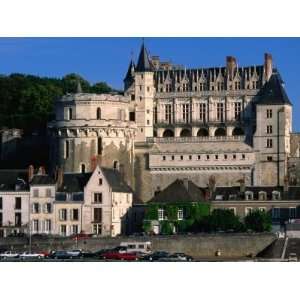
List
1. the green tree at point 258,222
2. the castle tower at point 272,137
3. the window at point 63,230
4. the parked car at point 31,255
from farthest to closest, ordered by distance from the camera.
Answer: the castle tower at point 272,137
the window at point 63,230
the green tree at point 258,222
the parked car at point 31,255

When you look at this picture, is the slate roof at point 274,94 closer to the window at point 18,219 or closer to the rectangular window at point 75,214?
the rectangular window at point 75,214

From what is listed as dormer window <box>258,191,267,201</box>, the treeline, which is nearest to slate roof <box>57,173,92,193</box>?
dormer window <box>258,191,267,201</box>

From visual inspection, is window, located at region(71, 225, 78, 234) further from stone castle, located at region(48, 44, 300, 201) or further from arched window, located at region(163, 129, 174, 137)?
arched window, located at region(163, 129, 174, 137)

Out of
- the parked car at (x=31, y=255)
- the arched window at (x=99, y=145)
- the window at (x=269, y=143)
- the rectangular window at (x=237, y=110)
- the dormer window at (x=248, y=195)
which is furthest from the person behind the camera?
the rectangular window at (x=237, y=110)

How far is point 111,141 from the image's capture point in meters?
57.5

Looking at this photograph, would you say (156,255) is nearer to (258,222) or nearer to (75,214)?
(258,222)

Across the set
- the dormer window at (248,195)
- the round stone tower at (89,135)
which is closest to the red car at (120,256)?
the dormer window at (248,195)

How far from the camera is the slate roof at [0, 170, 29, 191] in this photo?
52.6 meters

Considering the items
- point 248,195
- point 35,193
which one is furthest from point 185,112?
point 35,193

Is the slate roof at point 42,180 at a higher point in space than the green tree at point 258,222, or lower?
higher

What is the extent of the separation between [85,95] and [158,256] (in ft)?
48.3

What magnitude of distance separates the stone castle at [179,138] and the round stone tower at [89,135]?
0.13 feet

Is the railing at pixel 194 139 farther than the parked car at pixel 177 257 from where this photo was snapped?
Yes

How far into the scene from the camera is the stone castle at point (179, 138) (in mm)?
57500
